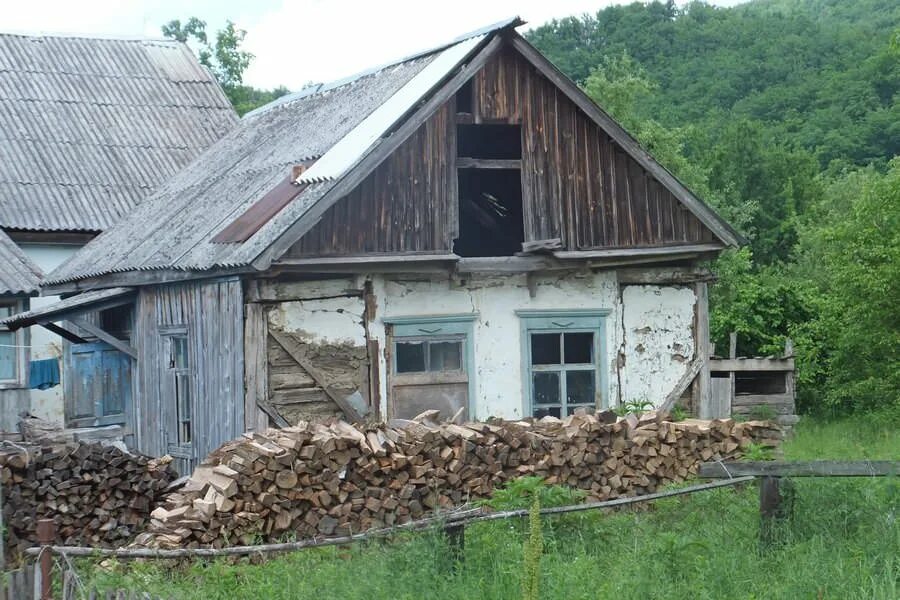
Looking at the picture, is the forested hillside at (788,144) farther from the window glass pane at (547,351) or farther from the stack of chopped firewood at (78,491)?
the stack of chopped firewood at (78,491)

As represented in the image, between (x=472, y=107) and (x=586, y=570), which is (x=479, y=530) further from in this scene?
(x=472, y=107)

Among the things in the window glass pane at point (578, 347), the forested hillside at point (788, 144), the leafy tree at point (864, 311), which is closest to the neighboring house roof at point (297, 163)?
the window glass pane at point (578, 347)

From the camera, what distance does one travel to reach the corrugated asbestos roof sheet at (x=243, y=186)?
15055 mm

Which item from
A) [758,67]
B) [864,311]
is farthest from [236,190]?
[758,67]

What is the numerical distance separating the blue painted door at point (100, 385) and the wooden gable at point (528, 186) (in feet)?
18.6

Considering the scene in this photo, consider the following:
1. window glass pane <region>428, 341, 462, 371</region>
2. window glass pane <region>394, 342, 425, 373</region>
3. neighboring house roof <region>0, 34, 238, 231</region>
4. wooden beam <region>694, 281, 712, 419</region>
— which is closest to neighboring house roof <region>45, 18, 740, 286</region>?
wooden beam <region>694, 281, 712, 419</region>

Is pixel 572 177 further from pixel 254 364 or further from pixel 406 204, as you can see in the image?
pixel 254 364

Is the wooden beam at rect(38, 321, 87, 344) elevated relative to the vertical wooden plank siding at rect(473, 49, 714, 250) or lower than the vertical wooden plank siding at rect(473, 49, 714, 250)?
lower

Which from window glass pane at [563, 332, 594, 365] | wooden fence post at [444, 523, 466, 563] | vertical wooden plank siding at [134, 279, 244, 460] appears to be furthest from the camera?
window glass pane at [563, 332, 594, 365]

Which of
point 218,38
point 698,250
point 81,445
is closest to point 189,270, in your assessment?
point 81,445

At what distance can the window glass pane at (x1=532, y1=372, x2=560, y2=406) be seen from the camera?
16.1 meters

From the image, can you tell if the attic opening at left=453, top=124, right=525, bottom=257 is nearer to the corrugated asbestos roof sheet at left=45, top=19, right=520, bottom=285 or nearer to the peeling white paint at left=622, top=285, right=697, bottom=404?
the corrugated asbestos roof sheet at left=45, top=19, right=520, bottom=285

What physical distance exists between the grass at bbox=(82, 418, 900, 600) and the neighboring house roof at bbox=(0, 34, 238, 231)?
15.7 meters

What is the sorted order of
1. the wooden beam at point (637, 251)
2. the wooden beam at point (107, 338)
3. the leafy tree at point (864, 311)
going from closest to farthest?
the wooden beam at point (637, 251)
the wooden beam at point (107, 338)
the leafy tree at point (864, 311)
